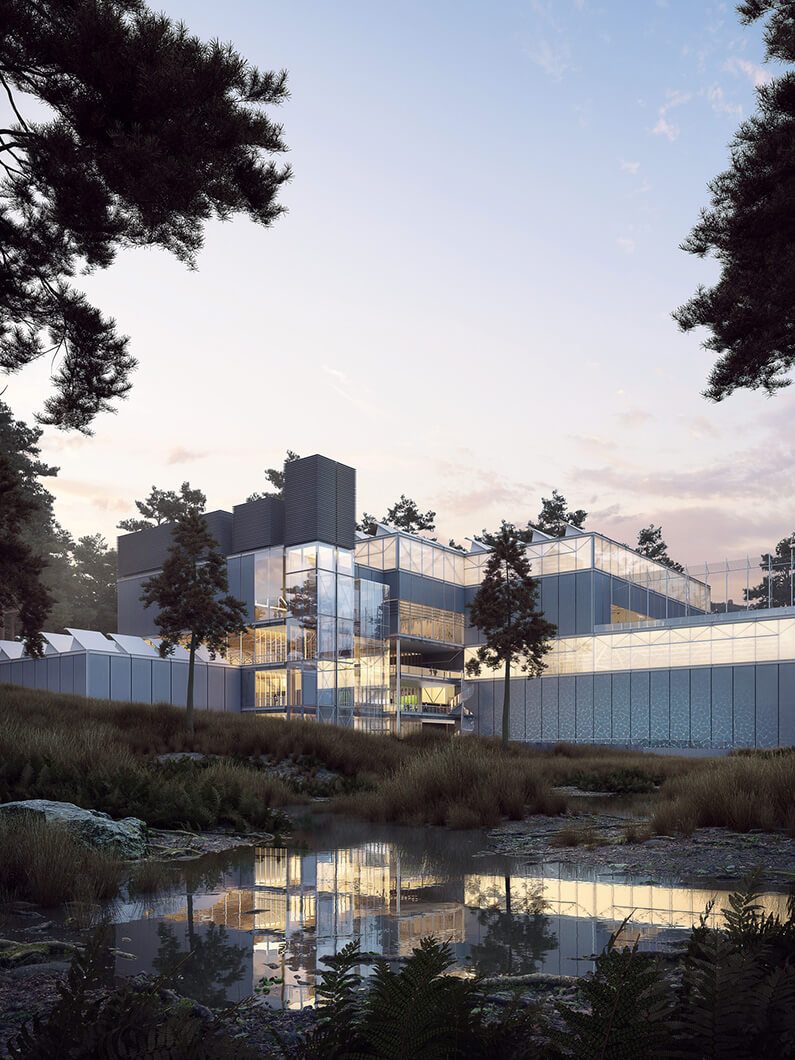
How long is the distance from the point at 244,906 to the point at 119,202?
597 cm

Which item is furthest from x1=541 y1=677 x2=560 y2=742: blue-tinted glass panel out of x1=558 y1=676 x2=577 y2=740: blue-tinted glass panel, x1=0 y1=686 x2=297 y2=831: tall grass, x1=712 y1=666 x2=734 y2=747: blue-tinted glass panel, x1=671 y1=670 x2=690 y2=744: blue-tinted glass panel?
x1=0 y1=686 x2=297 y2=831: tall grass

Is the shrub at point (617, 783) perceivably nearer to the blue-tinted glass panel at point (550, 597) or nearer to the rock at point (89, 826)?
the rock at point (89, 826)

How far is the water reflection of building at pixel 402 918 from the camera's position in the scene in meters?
4.89

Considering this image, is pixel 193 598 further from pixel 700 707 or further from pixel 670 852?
pixel 700 707

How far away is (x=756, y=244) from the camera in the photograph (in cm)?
924

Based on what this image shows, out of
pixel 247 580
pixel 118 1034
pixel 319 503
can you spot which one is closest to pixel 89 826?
pixel 118 1034

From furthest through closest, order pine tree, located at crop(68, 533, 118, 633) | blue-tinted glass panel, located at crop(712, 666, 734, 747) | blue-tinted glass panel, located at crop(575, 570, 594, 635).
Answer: pine tree, located at crop(68, 533, 118, 633), blue-tinted glass panel, located at crop(575, 570, 594, 635), blue-tinted glass panel, located at crop(712, 666, 734, 747)

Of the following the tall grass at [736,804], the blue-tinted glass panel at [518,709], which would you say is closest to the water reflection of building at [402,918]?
the tall grass at [736,804]

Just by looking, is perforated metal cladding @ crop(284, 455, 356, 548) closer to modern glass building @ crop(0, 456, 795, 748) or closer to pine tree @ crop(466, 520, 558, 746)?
modern glass building @ crop(0, 456, 795, 748)

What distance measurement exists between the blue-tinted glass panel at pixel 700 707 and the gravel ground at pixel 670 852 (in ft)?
114

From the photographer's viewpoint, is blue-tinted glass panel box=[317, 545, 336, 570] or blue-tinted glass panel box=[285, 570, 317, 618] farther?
blue-tinted glass panel box=[317, 545, 336, 570]

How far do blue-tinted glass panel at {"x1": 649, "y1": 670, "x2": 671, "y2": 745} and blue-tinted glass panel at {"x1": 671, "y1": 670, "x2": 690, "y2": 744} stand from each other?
26cm

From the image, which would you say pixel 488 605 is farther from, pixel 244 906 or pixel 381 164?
pixel 244 906

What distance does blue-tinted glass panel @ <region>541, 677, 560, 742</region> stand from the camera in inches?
1932
